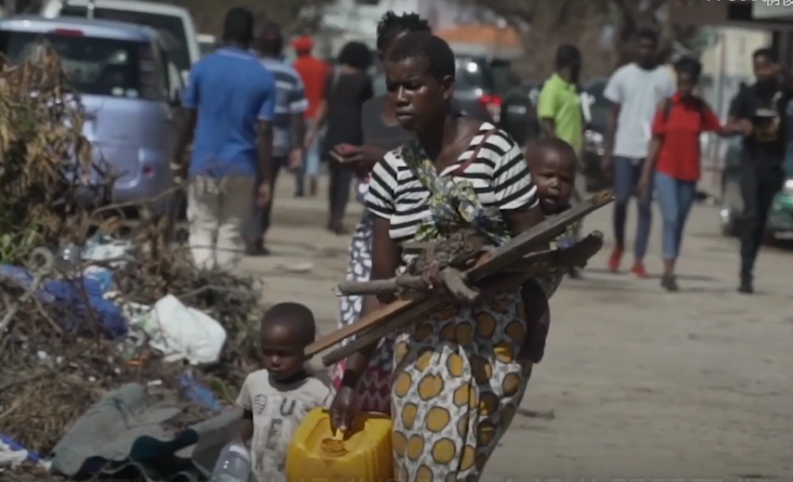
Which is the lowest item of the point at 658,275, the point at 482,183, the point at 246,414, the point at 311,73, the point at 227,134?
the point at 658,275

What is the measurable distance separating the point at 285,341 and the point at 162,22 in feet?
45.8

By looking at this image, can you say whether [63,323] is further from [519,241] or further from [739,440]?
[519,241]

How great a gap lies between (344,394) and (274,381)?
1238mm

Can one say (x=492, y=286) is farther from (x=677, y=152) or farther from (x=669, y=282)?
(x=669, y=282)

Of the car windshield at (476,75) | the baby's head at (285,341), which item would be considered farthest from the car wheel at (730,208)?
the baby's head at (285,341)

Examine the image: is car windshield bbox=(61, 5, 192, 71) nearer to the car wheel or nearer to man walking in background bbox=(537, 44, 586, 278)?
man walking in background bbox=(537, 44, 586, 278)

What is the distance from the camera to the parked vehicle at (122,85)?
1415 cm

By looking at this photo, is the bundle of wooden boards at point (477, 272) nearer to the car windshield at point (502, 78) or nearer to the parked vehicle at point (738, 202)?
the parked vehicle at point (738, 202)

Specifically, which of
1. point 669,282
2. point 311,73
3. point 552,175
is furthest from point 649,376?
point 311,73

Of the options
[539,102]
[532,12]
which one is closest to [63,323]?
[539,102]

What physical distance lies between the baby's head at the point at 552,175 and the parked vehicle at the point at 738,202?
38.3 ft

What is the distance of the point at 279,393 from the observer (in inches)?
242

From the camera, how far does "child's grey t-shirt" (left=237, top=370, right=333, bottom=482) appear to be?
6105mm

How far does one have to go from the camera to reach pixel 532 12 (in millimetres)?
56000
